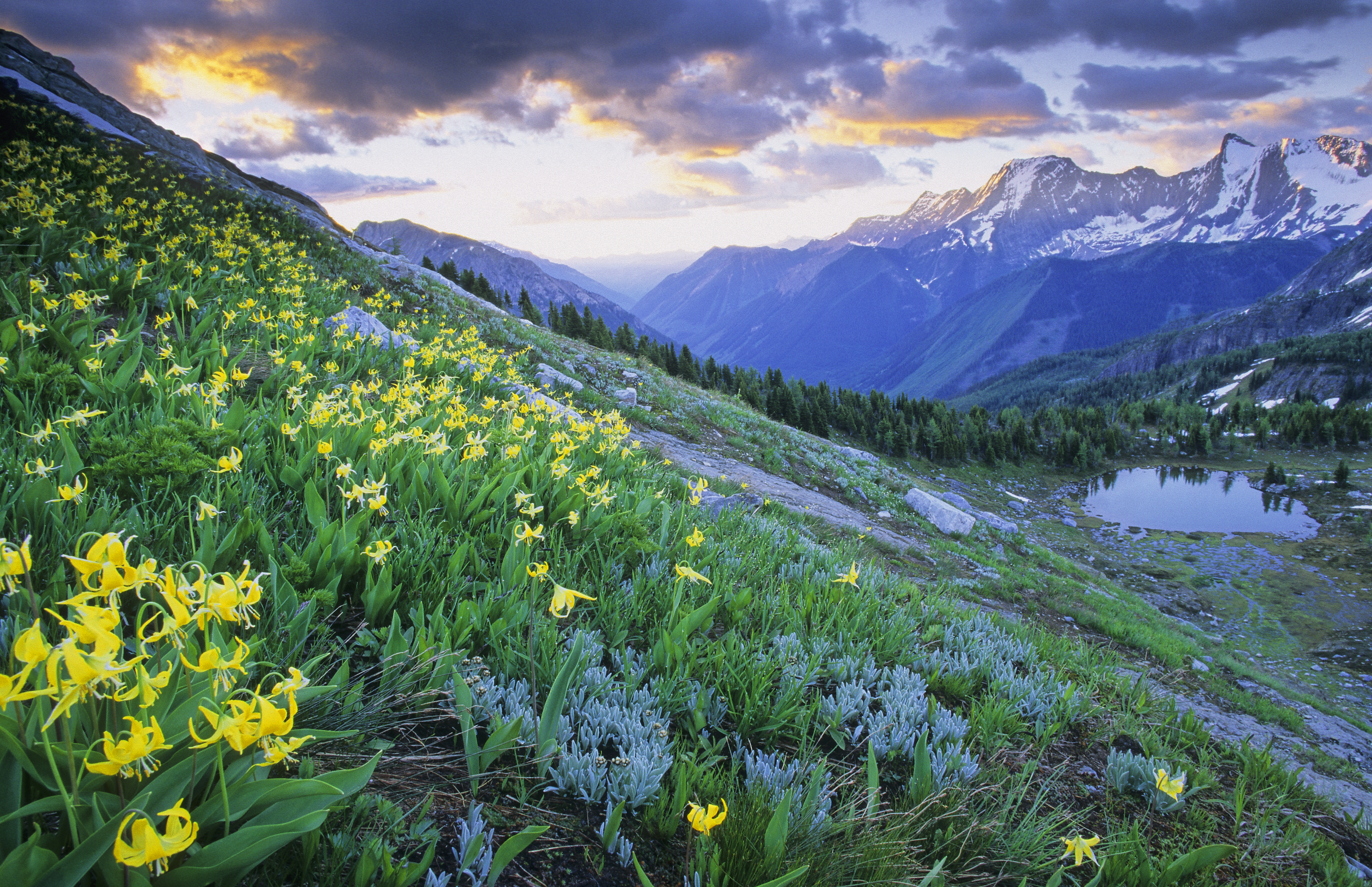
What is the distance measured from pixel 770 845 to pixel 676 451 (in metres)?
10.7

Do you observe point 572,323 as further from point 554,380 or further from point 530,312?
point 554,380

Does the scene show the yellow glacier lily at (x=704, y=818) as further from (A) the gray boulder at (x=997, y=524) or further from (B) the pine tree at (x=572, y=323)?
(B) the pine tree at (x=572, y=323)

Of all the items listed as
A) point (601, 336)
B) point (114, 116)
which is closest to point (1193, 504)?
point (601, 336)

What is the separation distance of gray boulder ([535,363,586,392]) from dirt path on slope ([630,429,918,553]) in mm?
1866

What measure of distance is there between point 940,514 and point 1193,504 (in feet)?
188

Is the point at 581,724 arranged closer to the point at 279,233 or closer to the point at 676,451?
the point at 676,451

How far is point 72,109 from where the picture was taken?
91.7ft

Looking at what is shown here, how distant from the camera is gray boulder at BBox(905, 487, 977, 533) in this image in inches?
664

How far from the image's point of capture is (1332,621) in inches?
1006

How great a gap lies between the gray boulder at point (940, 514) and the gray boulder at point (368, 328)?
46.8 feet

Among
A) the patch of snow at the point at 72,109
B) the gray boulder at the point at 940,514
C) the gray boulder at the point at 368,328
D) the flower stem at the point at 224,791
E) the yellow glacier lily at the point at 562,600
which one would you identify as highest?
the patch of snow at the point at 72,109

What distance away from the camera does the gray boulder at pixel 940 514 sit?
16.9 metres

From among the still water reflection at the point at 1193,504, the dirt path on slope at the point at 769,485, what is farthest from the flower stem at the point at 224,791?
the still water reflection at the point at 1193,504

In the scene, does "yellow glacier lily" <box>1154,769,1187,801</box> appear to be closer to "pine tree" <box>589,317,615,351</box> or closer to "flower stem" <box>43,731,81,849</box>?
"flower stem" <box>43,731,81,849</box>
